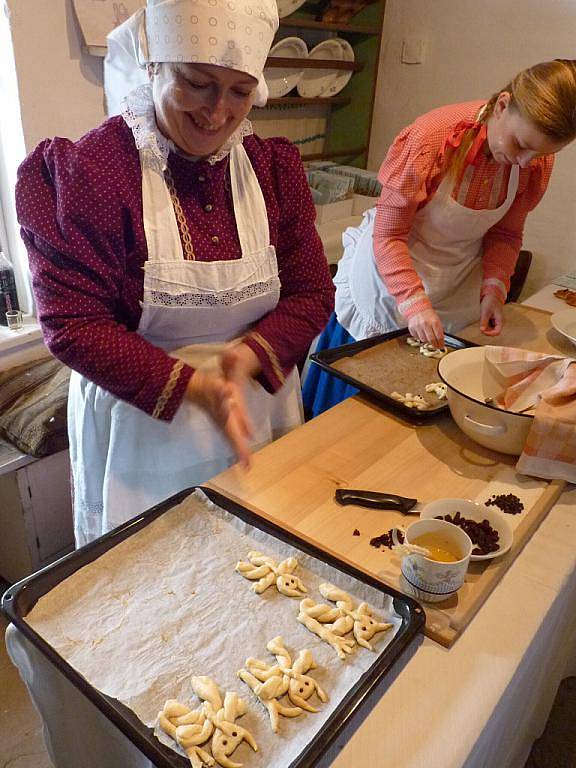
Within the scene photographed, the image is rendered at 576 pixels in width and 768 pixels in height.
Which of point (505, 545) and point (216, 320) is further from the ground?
point (216, 320)

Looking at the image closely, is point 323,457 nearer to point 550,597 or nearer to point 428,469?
point 428,469

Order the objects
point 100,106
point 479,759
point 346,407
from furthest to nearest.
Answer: point 100,106 → point 346,407 → point 479,759

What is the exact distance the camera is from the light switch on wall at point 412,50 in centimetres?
282

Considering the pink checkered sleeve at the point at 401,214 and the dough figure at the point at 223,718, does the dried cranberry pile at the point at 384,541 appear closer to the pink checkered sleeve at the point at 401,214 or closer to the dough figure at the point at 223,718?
the dough figure at the point at 223,718

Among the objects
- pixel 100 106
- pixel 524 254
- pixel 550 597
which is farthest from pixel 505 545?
pixel 524 254

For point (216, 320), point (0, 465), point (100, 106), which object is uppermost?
point (100, 106)

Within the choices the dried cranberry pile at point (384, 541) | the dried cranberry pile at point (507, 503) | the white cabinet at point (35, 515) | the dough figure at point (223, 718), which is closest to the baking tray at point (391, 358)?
the dried cranberry pile at point (507, 503)

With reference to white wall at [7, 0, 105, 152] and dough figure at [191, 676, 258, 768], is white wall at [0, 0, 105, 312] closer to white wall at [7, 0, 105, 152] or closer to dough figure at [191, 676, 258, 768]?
white wall at [7, 0, 105, 152]

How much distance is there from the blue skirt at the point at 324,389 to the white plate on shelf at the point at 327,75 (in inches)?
56.3

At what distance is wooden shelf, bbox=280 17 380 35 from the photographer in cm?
249

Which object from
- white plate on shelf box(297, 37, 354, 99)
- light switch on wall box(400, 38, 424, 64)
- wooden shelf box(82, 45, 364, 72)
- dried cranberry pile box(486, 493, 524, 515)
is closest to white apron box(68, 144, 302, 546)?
dried cranberry pile box(486, 493, 524, 515)

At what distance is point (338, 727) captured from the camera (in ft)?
2.03

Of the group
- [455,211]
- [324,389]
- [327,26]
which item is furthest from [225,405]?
[327,26]

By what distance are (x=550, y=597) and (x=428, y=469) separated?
0.97 feet
